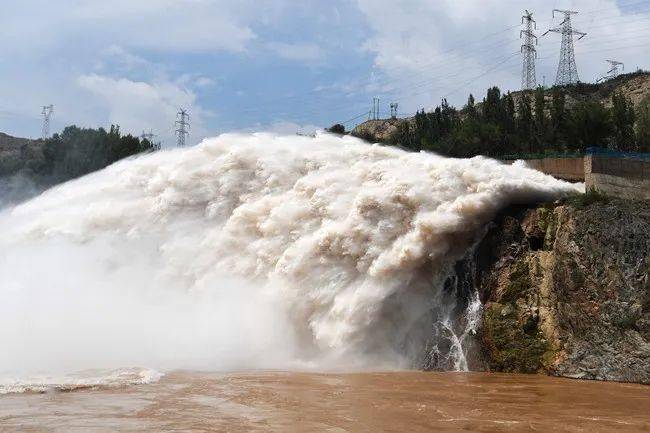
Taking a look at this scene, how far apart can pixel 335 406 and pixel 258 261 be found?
9.36m

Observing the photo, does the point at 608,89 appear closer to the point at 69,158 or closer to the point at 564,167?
the point at 564,167

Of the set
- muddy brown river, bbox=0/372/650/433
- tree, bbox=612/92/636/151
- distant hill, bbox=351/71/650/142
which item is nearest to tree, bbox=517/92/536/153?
tree, bbox=612/92/636/151

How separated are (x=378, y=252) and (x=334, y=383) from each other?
4.94m

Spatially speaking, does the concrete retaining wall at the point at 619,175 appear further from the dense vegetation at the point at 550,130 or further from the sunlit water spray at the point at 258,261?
the dense vegetation at the point at 550,130

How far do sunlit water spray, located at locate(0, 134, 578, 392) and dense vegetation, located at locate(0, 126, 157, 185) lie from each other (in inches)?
1388

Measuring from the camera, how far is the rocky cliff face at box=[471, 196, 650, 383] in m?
14.0

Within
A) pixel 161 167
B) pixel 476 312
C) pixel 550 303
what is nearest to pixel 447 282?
pixel 476 312

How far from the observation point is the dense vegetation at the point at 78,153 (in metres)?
58.1

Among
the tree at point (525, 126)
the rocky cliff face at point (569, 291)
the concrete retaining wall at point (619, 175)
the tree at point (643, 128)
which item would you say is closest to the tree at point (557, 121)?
the tree at point (525, 126)

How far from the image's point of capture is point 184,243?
21359 mm

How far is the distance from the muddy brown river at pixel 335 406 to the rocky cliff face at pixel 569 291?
3.33 ft

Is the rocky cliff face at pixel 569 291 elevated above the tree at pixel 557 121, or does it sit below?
below

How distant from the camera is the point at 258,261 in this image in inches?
757

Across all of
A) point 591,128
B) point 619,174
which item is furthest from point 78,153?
point 619,174
